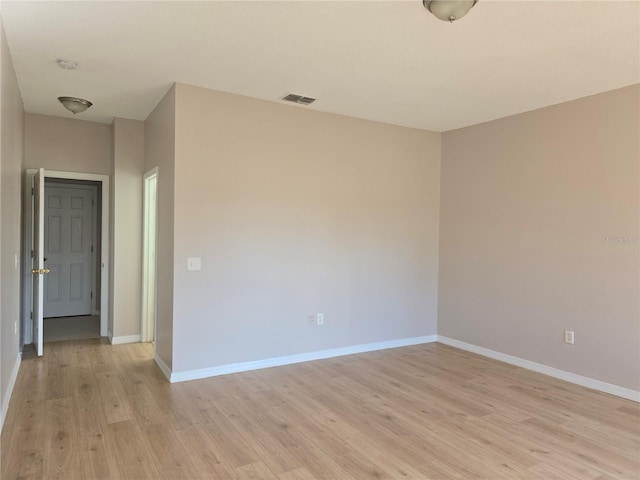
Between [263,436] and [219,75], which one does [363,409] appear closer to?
[263,436]

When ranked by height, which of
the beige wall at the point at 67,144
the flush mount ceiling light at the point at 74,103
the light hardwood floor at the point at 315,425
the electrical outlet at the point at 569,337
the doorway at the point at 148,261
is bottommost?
the light hardwood floor at the point at 315,425

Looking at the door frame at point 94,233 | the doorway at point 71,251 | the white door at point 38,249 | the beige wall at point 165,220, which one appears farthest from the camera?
the door frame at point 94,233

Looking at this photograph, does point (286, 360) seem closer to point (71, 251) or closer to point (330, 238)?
point (330, 238)

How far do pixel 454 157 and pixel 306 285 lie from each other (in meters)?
2.39

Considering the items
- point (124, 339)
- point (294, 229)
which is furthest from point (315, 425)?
point (124, 339)

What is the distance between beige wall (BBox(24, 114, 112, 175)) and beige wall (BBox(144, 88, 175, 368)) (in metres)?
1.17

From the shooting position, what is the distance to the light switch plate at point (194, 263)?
3844 millimetres

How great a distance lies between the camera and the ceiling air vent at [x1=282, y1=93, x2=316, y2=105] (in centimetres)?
404

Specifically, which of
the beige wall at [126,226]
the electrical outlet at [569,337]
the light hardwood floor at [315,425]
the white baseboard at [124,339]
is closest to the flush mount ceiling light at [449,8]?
the light hardwood floor at [315,425]

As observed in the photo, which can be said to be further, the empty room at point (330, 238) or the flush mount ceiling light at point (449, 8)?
the empty room at point (330, 238)

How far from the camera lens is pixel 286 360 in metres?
4.37

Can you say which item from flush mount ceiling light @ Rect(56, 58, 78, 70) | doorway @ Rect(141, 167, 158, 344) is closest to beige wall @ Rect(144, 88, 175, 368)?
doorway @ Rect(141, 167, 158, 344)

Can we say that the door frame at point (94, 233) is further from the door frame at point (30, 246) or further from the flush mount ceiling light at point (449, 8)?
the flush mount ceiling light at point (449, 8)

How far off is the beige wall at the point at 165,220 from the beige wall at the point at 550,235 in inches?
122
